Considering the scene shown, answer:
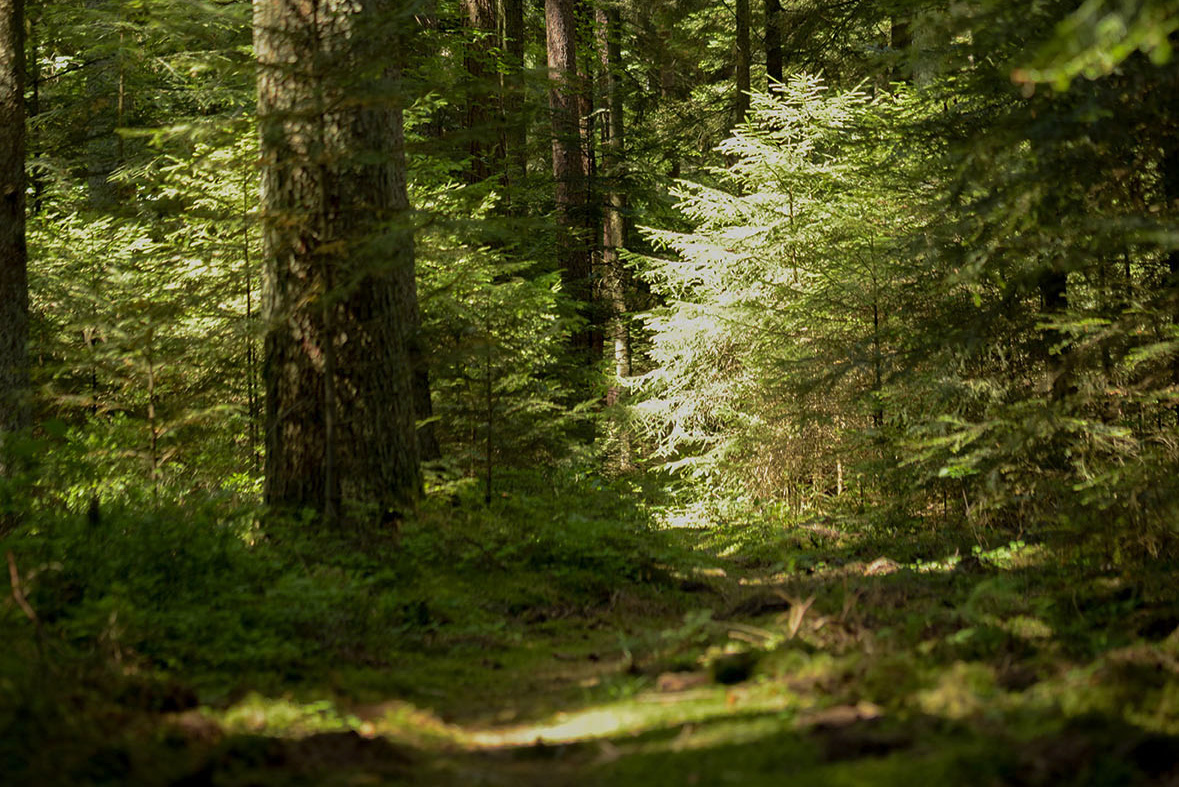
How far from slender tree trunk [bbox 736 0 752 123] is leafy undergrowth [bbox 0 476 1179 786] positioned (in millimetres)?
12371

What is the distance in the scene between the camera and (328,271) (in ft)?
24.0

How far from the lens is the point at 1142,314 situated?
23.8 feet

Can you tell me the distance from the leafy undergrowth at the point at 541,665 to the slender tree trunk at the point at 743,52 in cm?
1237

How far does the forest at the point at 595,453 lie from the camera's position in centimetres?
371

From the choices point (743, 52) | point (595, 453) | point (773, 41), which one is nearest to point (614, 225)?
point (743, 52)

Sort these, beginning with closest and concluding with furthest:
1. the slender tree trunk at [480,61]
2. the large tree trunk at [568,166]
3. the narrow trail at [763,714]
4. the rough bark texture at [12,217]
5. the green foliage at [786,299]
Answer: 1. the narrow trail at [763,714]
2. the rough bark texture at [12,217]
3. the green foliage at [786,299]
4. the slender tree trunk at [480,61]
5. the large tree trunk at [568,166]

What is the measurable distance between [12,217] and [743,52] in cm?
1341

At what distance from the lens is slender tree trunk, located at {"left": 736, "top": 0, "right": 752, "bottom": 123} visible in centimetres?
1786

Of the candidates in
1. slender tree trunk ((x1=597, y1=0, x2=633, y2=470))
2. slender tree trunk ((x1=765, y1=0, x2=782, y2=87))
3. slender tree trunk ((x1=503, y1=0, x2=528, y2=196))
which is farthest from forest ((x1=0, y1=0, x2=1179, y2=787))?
slender tree trunk ((x1=597, y1=0, x2=633, y2=470))

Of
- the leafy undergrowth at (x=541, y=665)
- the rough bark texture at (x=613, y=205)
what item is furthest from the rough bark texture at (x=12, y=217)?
the rough bark texture at (x=613, y=205)

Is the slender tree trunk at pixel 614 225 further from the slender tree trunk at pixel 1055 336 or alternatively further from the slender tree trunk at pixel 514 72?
the slender tree trunk at pixel 1055 336

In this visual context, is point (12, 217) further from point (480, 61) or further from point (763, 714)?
A: point (763, 714)

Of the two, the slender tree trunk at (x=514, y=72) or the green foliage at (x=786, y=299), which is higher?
the slender tree trunk at (x=514, y=72)

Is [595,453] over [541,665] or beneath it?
over
